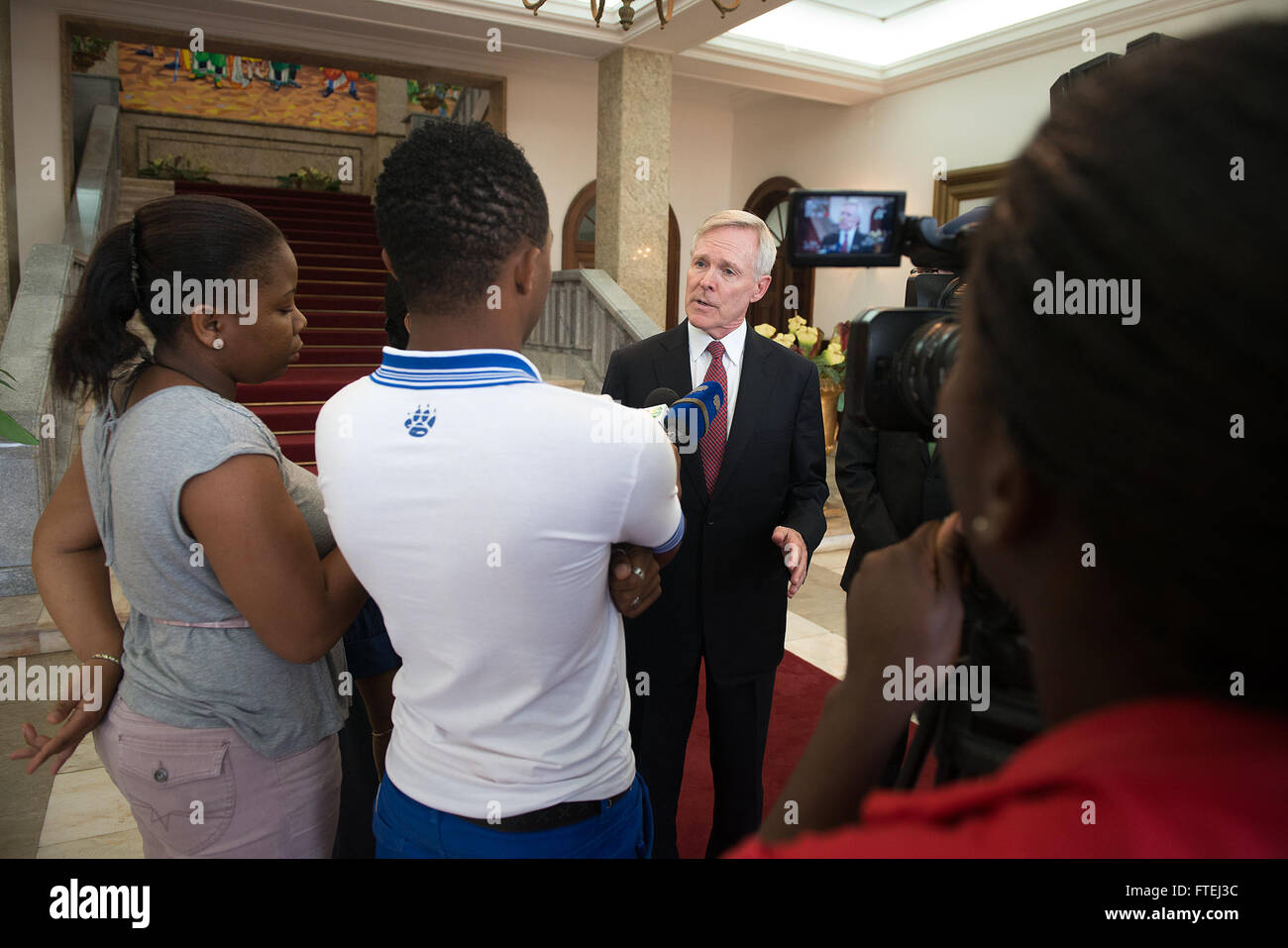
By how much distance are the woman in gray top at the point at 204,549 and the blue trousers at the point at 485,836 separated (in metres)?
0.21

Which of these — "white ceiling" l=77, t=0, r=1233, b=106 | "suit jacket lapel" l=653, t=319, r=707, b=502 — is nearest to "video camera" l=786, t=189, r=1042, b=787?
"suit jacket lapel" l=653, t=319, r=707, b=502

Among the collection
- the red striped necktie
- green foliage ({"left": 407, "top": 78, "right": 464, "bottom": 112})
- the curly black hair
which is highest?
green foliage ({"left": 407, "top": 78, "right": 464, "bottom": 112})

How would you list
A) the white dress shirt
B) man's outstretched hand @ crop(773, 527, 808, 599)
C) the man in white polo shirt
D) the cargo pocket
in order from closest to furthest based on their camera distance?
1. the man in white polo shirt
2. the cargo pocket
3. man's outstretched hand @ crop(773, 527, 808, 599)
4. the white dress shirt

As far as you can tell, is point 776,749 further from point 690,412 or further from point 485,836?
point 485,836

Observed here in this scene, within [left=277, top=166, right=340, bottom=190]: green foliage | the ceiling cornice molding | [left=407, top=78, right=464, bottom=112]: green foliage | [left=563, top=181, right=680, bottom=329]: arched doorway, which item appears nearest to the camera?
the ceiling cornice molding

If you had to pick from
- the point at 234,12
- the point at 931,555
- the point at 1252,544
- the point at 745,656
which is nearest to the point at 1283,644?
the point at 1252,544

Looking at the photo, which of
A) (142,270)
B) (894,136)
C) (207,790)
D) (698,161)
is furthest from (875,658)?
(698,161)

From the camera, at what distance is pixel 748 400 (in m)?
2.11

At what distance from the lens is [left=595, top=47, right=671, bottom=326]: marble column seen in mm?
7367

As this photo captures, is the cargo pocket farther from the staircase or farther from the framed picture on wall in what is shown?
the framed picture on wall

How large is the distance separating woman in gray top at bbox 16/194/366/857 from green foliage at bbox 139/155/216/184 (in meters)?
10.9

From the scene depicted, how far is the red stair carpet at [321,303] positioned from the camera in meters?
5.95

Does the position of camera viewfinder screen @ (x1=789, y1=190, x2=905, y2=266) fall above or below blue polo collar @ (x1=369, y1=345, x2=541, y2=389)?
above

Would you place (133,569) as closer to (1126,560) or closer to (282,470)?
(282,470)
